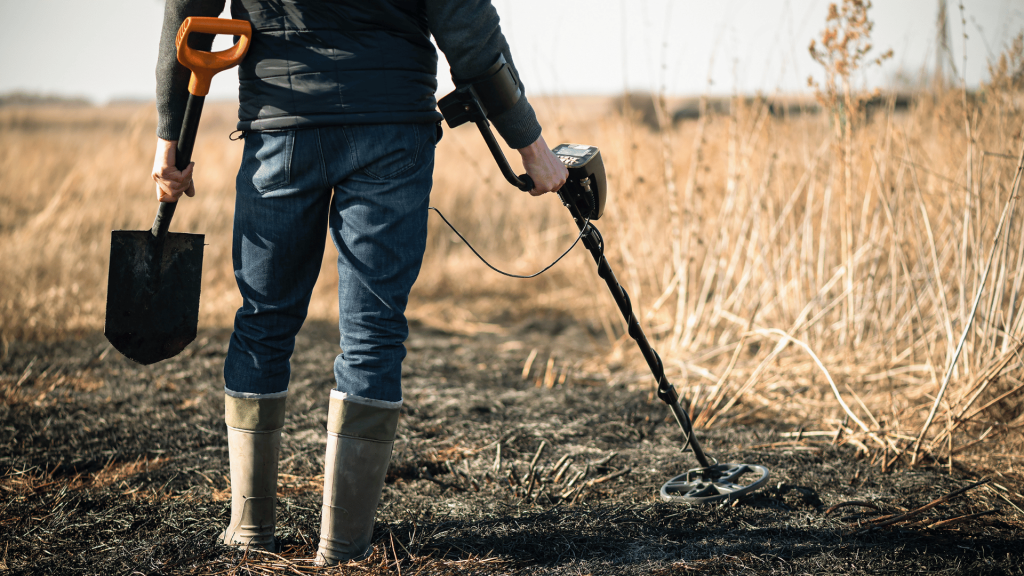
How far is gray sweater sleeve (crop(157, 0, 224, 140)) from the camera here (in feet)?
4.75

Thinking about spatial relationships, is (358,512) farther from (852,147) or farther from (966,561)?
(852,147)

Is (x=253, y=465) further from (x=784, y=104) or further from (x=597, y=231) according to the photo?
(x=784, y=104)

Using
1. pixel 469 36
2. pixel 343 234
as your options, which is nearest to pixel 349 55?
pixel 469 36

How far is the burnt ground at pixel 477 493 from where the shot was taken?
5.12 ft

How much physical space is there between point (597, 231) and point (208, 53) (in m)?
0.96

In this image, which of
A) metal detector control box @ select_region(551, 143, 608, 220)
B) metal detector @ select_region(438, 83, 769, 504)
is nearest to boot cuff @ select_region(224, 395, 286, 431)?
metal detector @ select_region(438, 83, 769, 504)

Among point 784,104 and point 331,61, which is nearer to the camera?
point 331,61

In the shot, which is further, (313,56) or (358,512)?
(358,512)

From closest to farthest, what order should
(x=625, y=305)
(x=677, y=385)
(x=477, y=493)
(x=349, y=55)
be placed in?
(x=349, y=55) < (x=625, y=305) < (x=477, y=493) < (x=677, y=385)

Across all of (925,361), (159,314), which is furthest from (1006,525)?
(159,314)

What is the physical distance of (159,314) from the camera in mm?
1731

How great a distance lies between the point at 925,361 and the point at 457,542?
2442 millimetres

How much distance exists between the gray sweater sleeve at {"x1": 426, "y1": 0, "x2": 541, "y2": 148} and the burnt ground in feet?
3.44

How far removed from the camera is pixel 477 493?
Answer: 6.58ft
